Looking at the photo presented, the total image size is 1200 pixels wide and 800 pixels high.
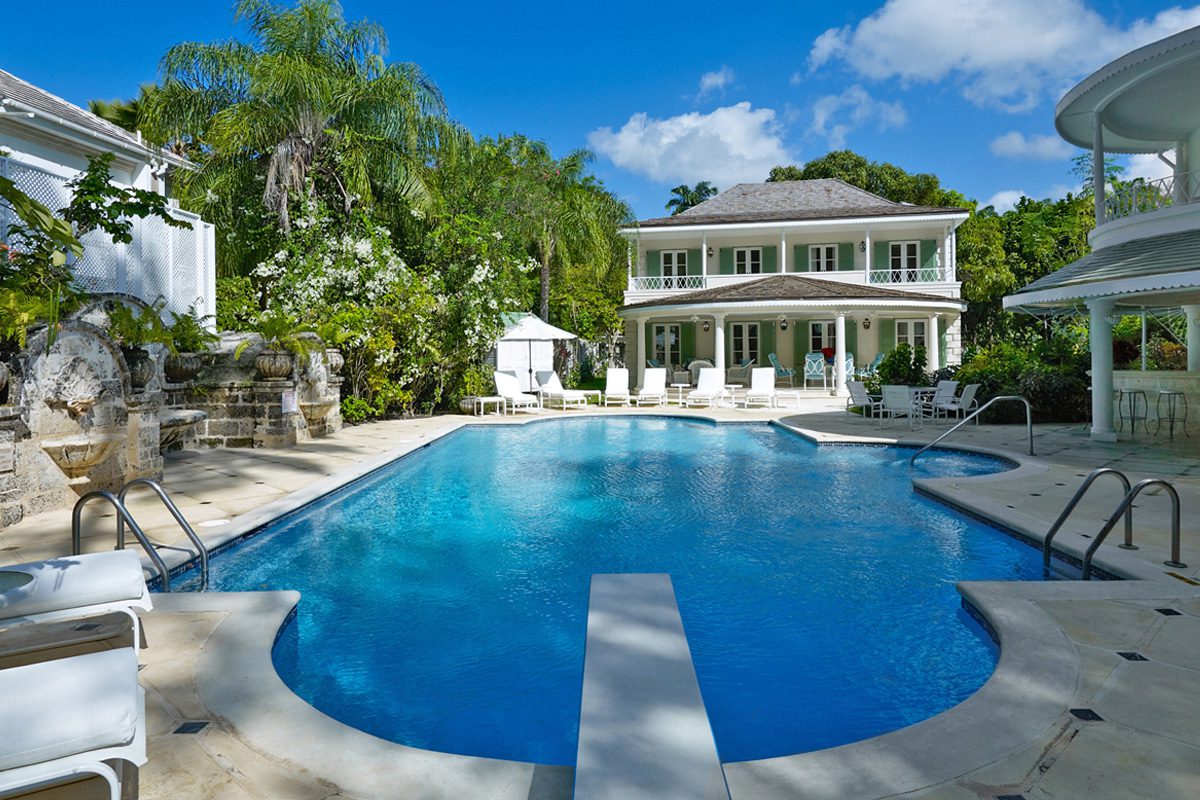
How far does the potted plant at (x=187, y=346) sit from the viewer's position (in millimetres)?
10969

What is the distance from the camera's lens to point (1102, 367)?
12.0m

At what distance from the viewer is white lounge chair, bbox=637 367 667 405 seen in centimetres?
2092

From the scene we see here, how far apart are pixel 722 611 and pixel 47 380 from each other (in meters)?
6.59

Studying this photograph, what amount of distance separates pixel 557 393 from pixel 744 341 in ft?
35.4

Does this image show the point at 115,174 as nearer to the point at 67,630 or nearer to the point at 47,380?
the point at 47,380

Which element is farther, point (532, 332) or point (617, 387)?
point (532, 332)

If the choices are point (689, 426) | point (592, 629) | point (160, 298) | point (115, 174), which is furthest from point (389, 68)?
point (592, 629)

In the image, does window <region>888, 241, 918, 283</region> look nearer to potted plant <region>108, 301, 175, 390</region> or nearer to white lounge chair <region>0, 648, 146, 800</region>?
potted plant <region>108, 301, 175, 390</region>

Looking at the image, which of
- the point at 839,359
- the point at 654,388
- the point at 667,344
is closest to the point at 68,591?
the point at 654,388

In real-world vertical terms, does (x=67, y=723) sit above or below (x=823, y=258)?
below

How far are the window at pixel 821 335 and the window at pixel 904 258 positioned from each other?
289 cm

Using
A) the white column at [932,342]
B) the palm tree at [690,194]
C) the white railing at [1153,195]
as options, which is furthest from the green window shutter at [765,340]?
the palm tree at [690,194]

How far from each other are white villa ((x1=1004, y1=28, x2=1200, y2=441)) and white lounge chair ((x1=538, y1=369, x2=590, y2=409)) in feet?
36.8

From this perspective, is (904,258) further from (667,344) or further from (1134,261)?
(1134,261)
